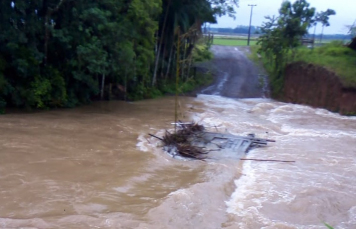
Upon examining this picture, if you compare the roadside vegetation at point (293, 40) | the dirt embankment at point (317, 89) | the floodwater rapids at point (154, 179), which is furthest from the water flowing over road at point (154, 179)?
the roadside vegetation at point (293, 40)

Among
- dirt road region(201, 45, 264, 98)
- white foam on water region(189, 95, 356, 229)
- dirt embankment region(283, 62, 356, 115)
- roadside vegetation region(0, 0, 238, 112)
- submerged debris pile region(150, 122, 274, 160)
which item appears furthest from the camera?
dirt road region(201, 45, 264, 98)

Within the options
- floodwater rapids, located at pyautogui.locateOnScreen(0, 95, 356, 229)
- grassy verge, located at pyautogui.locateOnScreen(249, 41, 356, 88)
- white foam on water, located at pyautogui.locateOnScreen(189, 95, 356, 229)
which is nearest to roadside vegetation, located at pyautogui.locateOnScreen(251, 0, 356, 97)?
grassy verge, located at pyautogui.locateOnScreen(249, 41, 356, 88)

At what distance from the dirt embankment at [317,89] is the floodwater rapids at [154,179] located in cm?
510

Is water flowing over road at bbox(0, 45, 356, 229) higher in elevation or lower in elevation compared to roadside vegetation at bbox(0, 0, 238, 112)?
lower

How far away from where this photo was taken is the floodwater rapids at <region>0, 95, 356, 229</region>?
8969 mm

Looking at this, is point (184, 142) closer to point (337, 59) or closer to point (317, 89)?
point (317, 89)

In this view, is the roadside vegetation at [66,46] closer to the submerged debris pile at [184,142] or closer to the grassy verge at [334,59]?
the submerged debris pile at [184,142]

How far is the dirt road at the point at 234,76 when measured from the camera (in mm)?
32956

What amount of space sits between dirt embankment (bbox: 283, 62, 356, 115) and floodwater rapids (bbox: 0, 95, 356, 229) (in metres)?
5.10

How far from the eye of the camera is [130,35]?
2242cm

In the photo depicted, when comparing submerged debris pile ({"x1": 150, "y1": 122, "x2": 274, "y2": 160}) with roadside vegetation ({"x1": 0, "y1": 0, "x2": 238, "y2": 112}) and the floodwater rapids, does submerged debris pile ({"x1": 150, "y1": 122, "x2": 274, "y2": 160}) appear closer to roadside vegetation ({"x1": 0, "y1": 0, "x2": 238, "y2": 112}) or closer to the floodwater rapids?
the floodwater rapids

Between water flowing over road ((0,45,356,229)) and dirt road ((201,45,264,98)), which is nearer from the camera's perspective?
water flowing over road ((0,45,356,229))

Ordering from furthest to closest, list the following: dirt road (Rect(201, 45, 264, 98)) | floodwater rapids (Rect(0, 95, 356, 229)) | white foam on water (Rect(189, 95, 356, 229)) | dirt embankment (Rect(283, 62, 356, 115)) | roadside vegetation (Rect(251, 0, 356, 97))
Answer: dirt road (Rect(201, 45, 264, 98))
roadside vegetation (Rect(251, 0, 356, 97))
dirt embankment (Rect(283, 62, 356, 115))
white foam on water (Rect(189, 95, 356, 229))
floodwater rapids (Rect(0, 95, 356, 229))

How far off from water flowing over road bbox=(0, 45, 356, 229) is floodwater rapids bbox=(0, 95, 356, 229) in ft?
0.08
